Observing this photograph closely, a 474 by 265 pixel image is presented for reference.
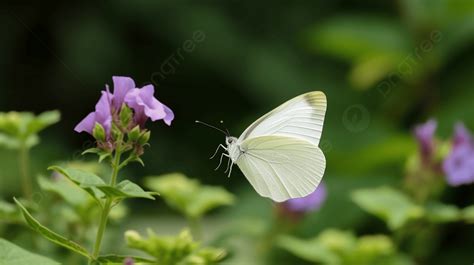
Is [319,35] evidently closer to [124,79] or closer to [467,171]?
[467,171]

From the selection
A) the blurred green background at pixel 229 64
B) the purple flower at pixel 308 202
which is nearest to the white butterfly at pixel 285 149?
the purple flower at pixel 308 202

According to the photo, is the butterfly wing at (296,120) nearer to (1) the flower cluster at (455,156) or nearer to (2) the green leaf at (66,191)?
(2) the green leaf at (66,191)

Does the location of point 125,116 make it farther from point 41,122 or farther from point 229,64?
point 229,64

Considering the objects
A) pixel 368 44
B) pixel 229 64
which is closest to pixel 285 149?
pixel 368 44

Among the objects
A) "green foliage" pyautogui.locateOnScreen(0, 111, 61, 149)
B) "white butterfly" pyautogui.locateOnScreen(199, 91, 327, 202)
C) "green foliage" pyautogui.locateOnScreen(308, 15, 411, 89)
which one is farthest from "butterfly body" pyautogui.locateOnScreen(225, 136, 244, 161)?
"green foliage" pyautogui.locateOnScreen(308, 15, 411, 89)

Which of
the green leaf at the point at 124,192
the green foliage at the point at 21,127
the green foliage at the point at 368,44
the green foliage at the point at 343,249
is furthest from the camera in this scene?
the green foliage at the point at 368,44

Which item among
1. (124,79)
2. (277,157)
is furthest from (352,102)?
(124,79)
